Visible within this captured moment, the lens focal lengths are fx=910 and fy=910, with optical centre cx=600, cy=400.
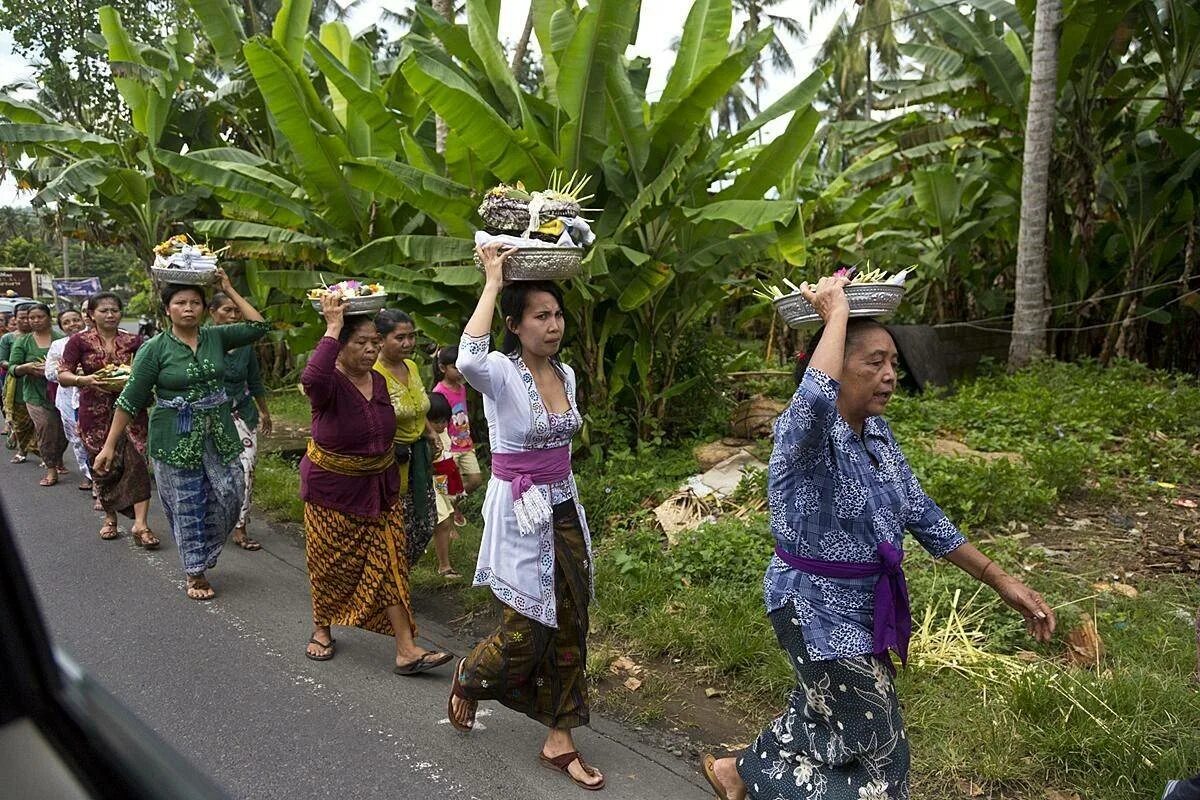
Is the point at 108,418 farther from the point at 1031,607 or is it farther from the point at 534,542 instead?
the point at 1031,607

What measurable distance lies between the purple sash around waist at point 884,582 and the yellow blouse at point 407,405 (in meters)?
2.93

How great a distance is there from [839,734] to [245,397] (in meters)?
5.31

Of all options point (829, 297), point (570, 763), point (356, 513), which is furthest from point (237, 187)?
point (829, 297)

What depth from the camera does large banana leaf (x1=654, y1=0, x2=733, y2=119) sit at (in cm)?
670

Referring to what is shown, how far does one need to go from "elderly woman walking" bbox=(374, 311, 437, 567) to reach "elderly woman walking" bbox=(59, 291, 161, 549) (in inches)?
101

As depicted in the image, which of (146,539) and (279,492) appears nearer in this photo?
(146,539)

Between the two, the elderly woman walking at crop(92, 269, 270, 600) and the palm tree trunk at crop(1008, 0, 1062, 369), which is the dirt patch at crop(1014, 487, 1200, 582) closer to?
the palm tree trunk at crop(1008, 0, 1062, 369)

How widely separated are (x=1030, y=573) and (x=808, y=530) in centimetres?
266

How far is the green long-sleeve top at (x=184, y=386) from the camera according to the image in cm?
529

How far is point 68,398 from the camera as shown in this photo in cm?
873

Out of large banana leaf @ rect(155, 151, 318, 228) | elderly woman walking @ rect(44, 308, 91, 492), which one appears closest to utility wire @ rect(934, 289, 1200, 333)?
large banana leaf @ rect(155, 151, 318, 228)

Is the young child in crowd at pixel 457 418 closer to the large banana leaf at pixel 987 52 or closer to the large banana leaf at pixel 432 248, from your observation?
the large banana leaf at pixel 432 248

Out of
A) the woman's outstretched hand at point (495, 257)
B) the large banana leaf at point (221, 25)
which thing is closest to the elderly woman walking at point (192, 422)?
the woman's outstretched hand at point (495, 257)

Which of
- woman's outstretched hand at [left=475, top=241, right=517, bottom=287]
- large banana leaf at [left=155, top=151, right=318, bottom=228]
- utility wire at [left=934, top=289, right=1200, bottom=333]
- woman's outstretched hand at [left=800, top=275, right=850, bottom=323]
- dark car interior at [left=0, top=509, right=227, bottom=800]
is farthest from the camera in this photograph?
utility wire at [left=934, top=289, right=1200, bottom=333]
